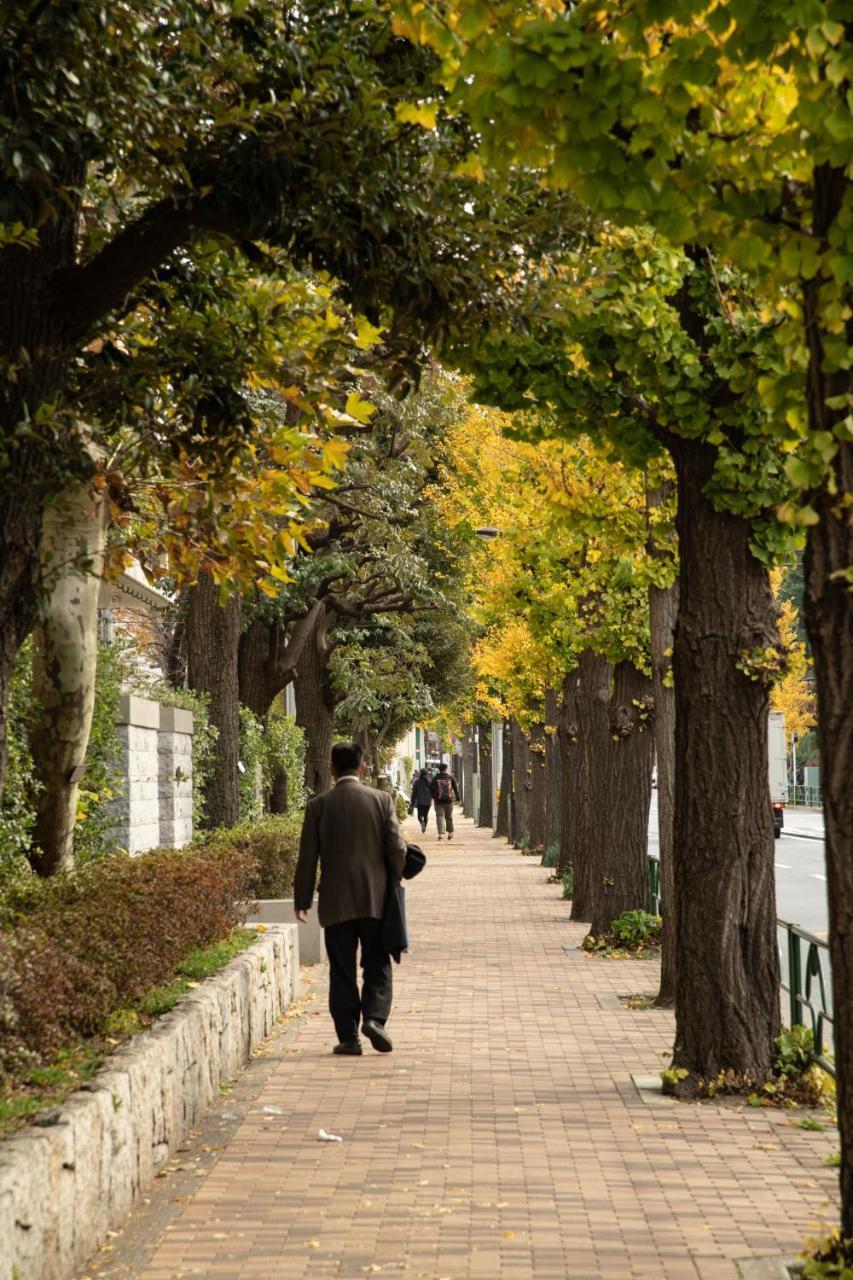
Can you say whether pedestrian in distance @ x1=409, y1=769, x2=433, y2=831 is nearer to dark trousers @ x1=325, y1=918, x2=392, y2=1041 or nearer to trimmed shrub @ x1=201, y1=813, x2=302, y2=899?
trimmed shrub @ x1=201, y1=813, x2=302, y2=899

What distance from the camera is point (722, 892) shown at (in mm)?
9703

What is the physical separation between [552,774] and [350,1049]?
23.5m

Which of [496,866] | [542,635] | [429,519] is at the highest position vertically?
[429,519]

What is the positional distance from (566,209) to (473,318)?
0.79 metres

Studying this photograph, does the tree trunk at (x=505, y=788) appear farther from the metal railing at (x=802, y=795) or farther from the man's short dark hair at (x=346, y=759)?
the man's short dark hair at (x=346, y=759)

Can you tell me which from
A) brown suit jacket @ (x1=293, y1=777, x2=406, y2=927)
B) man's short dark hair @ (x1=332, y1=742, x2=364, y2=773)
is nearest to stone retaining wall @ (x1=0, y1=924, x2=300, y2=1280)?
brown suit jacket @ (x1=293, y1=777, x2=406, y2=927)

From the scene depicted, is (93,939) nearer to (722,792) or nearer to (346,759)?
(722,792)

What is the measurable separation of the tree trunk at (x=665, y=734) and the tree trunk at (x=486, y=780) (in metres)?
43.9

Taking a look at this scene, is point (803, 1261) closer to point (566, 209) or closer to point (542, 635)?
point (566, 209)

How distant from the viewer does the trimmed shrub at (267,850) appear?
56.2ft

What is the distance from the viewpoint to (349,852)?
11.3 m

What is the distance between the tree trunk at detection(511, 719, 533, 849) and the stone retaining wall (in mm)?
32936

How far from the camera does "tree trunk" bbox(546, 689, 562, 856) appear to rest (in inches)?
1309

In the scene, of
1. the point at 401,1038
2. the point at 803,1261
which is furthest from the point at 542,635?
the point at 803,1261
